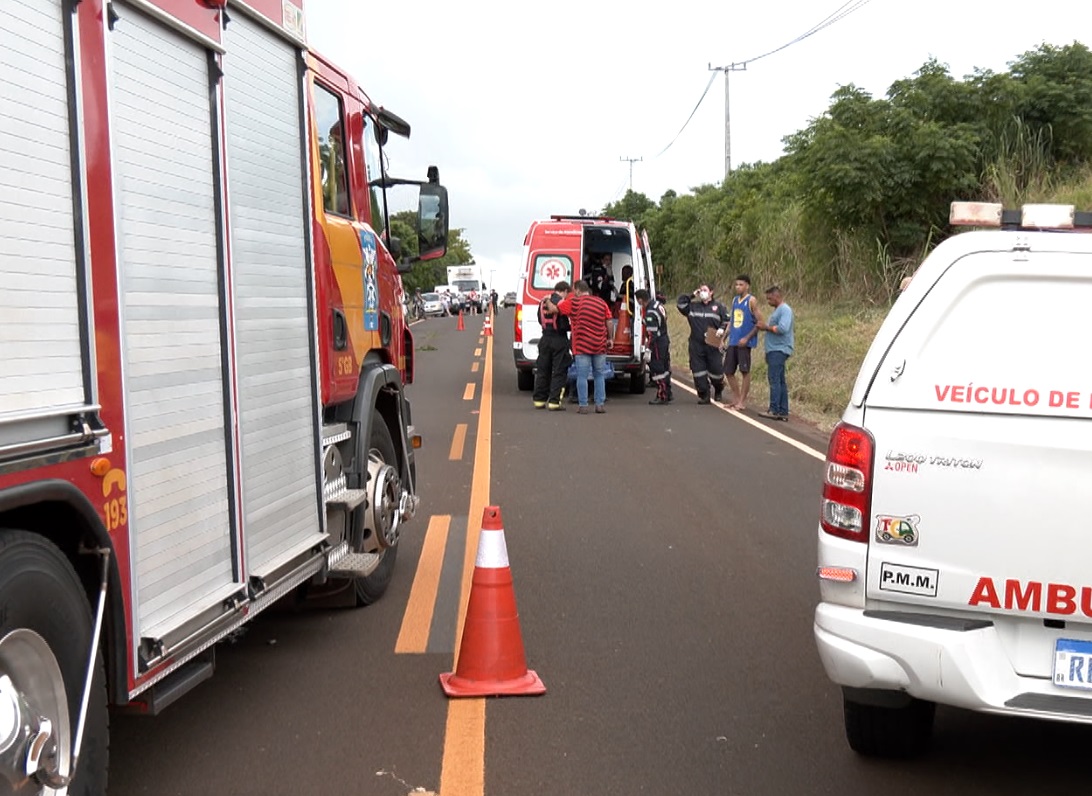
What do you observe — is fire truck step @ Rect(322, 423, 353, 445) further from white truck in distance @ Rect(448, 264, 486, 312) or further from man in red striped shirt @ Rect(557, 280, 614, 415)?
white truck in distance @ Rect(448, 264, 486, 312)

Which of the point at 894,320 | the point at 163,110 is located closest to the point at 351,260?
the point at 163,110

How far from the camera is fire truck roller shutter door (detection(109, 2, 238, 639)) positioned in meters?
3.97

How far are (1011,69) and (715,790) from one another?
25.0 m

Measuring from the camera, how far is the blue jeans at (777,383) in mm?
16141

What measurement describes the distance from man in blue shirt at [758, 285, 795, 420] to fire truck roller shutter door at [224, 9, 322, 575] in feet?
35.3

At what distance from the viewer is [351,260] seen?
21.8 ft

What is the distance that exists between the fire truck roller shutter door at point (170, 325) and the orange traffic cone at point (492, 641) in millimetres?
1184

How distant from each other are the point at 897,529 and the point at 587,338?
12951 mm

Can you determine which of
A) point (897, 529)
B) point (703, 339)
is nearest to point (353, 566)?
point (897, 529)

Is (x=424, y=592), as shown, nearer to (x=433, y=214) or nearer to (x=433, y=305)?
(x=433, y=214)

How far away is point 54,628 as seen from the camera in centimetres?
347

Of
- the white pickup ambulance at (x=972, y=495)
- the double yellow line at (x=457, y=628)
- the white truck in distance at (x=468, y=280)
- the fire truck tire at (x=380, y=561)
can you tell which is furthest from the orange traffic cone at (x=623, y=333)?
the white truck in distance at (x=468, y=280)

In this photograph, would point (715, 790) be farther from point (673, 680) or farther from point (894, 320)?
point (894, 320)

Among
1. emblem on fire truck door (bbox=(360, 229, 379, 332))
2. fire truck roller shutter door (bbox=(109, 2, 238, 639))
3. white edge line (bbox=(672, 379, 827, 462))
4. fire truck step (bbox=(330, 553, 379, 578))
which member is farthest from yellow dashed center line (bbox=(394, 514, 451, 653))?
white edge line (bbox=(672, 379, 827, 462))
